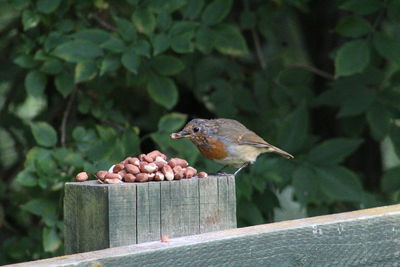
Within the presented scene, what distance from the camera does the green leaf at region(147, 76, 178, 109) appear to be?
369 centimetres

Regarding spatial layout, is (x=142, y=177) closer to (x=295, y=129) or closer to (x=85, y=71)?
(x=85, y=71)

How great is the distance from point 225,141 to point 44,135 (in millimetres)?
914

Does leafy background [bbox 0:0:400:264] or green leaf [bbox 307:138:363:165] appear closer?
leafy background [bbox 0:0:400:264]

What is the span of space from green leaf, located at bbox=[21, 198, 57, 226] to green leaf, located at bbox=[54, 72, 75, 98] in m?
0.56

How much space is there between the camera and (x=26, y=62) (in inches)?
146

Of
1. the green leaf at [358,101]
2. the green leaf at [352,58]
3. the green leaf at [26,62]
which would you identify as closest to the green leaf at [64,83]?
the green leaf at [26,62]

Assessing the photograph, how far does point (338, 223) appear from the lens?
62.7 inches

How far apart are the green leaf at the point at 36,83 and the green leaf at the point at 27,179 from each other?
0.50 meters

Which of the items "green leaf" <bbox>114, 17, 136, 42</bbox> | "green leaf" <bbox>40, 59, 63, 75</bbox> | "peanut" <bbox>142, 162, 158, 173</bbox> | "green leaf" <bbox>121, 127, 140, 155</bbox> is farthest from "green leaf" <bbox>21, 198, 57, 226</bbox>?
"peanut" <bbox>142, 162, 158, 173</bbox>

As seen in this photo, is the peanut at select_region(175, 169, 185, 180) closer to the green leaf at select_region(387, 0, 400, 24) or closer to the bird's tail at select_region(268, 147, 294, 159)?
the bird's tail at select_region(268, 147, 294, 159)

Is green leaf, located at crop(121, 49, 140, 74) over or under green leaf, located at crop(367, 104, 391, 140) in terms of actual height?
over

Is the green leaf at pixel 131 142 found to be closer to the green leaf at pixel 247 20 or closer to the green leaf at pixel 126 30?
the green leaf at pixel 126 30

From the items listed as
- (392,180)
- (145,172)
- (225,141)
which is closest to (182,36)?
(225,141)

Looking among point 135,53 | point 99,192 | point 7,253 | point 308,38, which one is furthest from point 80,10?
point 99,192
